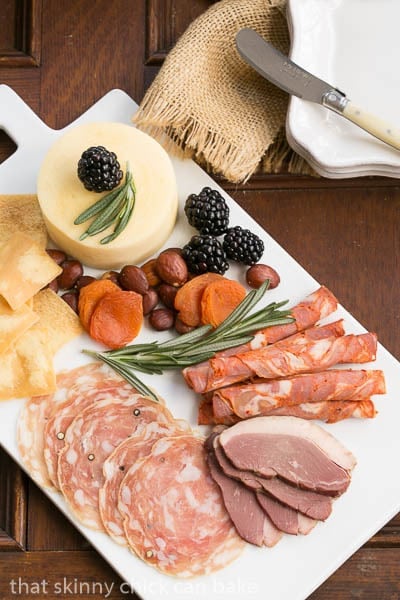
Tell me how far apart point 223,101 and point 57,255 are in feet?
2.05

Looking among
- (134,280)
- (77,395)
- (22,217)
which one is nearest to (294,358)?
(134,280)

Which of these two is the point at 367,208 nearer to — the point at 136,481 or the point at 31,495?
the point at 136,481

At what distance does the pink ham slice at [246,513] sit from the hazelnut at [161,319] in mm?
400

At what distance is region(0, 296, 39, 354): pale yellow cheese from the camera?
2240mm

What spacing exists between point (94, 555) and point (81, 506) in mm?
187

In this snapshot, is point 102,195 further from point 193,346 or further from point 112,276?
point 193,346

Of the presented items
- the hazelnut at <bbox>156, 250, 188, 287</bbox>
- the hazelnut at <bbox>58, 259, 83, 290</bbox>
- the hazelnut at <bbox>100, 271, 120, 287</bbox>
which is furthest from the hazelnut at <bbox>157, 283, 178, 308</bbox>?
the hazelnut at <bbox>58, 259, 83, 290</bbox>

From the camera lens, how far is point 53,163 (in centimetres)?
→ 229

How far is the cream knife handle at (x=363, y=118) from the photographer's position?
234 centimetres

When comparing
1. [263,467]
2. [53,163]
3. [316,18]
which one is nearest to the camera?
[263,467]

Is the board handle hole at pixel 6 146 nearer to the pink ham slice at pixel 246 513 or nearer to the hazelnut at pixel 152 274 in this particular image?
the hazelnut at pixel 152 274

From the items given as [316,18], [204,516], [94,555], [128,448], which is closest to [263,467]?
[204,516]

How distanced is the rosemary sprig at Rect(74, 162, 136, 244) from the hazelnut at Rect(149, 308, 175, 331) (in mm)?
230

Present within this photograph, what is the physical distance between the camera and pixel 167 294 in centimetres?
234
